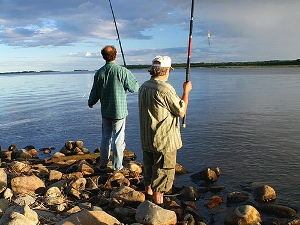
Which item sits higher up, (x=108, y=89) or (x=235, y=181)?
(x=108, y=89)

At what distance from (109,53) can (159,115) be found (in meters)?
2.25

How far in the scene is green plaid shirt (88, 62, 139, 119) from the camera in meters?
6.48

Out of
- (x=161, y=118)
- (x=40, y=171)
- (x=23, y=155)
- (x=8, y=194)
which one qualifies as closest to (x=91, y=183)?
(x=8, y=194)

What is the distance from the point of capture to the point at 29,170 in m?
7.33

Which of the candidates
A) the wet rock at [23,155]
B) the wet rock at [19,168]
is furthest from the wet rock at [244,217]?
the wet rock at [23,155]

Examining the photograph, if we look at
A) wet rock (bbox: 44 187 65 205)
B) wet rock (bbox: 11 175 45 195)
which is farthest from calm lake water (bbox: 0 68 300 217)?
wet rock (bbox: 11 175 45 195)

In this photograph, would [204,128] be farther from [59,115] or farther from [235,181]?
[59,115]

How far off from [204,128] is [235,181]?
5.58 meters

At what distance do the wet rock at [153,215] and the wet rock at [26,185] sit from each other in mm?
2062

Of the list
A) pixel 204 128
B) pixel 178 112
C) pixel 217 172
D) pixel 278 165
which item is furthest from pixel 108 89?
pixel 204 128

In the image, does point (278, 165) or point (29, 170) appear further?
point (278, 165)

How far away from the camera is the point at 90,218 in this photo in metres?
4.45

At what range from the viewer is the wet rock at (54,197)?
5314mm

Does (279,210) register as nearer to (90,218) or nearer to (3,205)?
(90,218)
